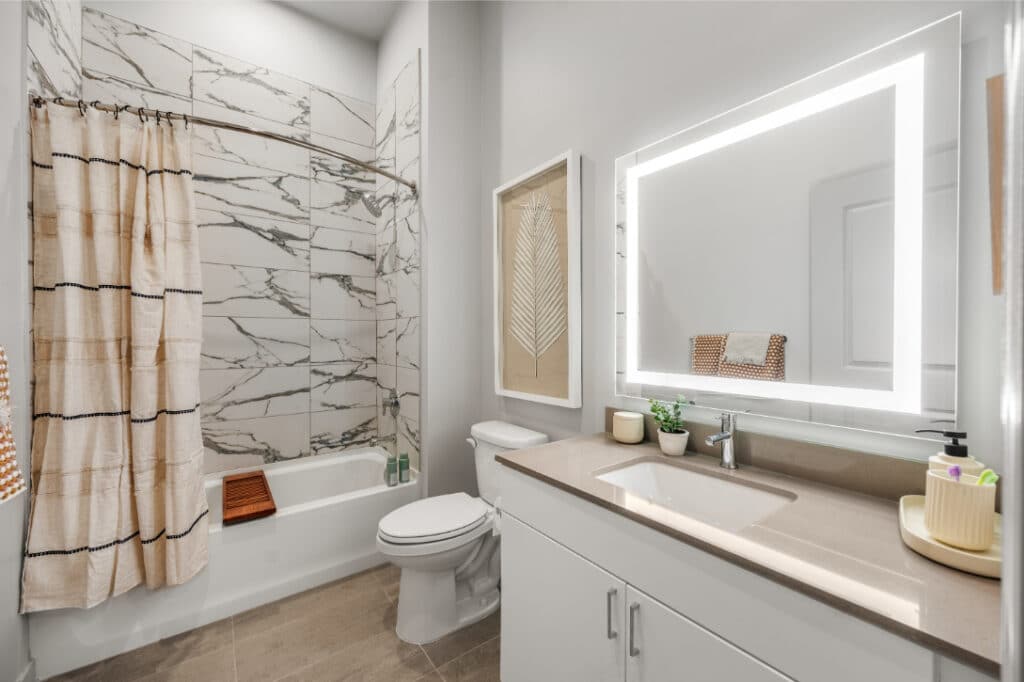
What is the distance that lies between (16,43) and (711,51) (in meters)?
2.29

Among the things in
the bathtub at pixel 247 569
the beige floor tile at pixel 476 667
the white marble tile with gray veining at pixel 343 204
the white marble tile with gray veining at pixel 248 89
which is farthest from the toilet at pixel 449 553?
the white marble tile with gray veining at pixel 248 89

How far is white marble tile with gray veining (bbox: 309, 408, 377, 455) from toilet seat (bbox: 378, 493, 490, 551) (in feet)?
3.90

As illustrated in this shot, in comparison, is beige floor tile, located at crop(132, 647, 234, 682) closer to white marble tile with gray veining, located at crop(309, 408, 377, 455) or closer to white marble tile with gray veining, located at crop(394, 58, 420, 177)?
white marble tile with gray veining, located at crop(309, 408, 377, 455)

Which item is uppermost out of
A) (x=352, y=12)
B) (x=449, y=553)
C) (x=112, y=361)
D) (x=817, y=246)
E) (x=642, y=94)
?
(x=352, y=12)

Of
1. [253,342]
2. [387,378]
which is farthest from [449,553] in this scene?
[253,342]

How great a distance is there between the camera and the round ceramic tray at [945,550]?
0.66 metres

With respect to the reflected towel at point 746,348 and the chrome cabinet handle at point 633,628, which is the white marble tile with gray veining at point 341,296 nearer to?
the reflected towel at point 746,348

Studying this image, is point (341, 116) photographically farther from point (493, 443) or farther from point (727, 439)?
point (727, 439)

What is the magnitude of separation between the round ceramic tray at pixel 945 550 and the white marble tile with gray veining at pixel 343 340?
2776mm

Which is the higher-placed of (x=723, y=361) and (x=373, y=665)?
(x=723, y=361)


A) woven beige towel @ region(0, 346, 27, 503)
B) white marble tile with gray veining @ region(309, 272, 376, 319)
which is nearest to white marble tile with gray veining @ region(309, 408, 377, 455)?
white marble tile with gray veining @ region(309, 272, 376, 319)

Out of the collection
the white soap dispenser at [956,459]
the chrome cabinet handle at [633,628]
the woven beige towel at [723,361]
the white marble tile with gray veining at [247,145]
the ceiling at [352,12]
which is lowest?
the chrome cabinet handle at [633,628]

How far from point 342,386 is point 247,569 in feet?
3.93

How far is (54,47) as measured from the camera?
5.62 ft
